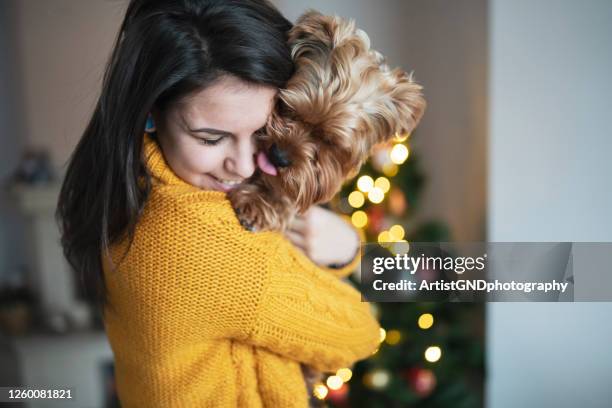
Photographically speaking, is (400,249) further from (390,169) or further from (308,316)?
(390,169)

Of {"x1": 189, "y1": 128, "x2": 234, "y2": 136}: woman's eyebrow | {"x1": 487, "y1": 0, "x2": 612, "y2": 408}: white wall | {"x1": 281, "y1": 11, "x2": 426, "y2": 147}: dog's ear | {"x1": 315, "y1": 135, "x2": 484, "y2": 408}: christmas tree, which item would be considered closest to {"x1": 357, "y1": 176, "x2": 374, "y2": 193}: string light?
{"x1": 315, "y1": 135, "x2": 484, "y2": 408}: christmas tree

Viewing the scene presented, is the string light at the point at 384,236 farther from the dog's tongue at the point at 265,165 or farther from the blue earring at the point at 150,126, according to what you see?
the blue earring at the point at 150,126

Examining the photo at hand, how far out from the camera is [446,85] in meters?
1.69

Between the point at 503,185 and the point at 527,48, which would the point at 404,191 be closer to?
the point at 503,185

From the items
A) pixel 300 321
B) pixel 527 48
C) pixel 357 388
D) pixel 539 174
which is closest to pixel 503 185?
pixel 539 174

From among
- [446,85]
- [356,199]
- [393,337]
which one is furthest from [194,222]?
[446,85]

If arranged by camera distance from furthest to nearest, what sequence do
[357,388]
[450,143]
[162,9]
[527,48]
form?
[450,143], [357,388], [527,48], [162,9]

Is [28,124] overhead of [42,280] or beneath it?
overhead

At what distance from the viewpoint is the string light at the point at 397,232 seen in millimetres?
1593

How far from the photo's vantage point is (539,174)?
1099mm

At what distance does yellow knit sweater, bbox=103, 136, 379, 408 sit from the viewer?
2.32 feet

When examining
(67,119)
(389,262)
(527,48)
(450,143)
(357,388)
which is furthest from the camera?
(67,119)

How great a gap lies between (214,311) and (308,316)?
14cm

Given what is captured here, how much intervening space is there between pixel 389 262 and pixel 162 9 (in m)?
0.58
